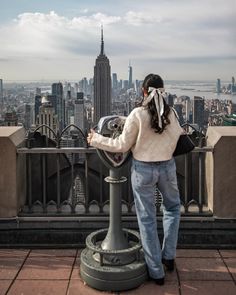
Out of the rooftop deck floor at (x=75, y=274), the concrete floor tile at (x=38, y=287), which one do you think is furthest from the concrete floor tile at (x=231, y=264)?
the concrete floor tile at (x=38, y=287)

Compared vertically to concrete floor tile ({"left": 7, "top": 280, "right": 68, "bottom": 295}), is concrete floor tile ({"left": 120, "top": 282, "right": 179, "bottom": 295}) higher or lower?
lower

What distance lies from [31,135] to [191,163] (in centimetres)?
191

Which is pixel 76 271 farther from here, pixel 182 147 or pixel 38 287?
pixel 182 147

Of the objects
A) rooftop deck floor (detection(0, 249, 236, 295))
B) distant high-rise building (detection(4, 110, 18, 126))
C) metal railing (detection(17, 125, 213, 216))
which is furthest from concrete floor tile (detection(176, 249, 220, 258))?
distant high-rise building (detection(4, 110, 18, 126))

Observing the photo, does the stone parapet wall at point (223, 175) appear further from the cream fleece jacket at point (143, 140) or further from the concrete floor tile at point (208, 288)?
the cream fleece jacket at point (143, 140)

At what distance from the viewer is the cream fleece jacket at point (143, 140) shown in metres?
3.89

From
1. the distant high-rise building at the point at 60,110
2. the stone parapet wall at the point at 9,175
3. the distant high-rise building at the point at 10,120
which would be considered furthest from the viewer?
the distant high-rise building at the point at 60,110

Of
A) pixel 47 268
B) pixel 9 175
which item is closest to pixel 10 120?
pixel 9 175

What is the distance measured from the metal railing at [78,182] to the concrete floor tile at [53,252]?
0.41m

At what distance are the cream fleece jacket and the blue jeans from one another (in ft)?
0.30

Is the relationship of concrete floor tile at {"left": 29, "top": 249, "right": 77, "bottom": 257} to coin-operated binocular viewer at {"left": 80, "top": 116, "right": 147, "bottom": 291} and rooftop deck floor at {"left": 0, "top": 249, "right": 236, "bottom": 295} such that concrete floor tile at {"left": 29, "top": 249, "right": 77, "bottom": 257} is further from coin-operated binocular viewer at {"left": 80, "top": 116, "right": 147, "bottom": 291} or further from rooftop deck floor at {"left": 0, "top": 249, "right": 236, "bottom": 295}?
coin-operated binocular viewer at {"left": 80, "top": 116, "right": 147, "bottom": 291}

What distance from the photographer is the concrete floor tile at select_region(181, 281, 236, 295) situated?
4.03 metres

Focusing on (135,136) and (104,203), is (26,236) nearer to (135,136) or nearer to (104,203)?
(104,203)

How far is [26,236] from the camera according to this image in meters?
5.14
